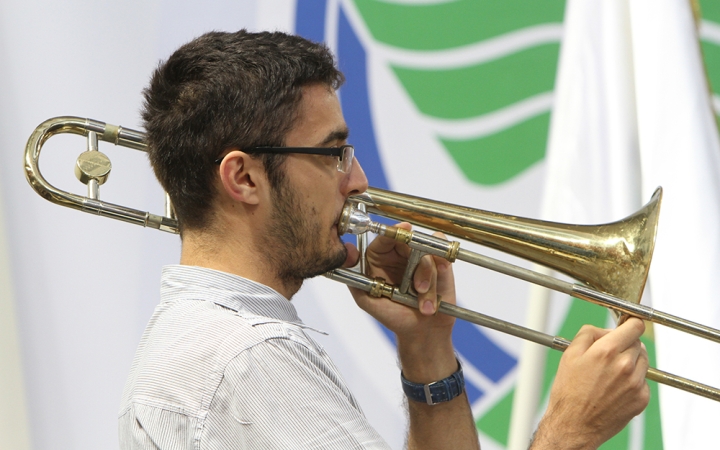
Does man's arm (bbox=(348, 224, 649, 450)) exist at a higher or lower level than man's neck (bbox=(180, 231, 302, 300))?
lower

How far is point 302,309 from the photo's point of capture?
176 cm

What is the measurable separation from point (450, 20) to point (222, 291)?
120cm

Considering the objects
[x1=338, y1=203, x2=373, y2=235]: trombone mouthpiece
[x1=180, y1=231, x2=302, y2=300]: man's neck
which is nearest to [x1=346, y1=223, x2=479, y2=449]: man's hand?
[x1=338, y1=203, x2=373, y2=235]: trombone mouthpiece

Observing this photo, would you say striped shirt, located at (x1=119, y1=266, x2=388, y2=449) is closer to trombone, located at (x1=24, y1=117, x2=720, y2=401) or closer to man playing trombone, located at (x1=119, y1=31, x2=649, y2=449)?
man playing trombone, located at (x1=119, y1=31, x2=649, y2=449)

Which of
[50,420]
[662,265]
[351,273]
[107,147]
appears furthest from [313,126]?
[50,420]

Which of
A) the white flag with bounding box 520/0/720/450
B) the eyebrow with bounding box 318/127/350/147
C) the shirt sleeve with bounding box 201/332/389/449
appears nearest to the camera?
the shirt sleeve with bounding box 201/332/389/449

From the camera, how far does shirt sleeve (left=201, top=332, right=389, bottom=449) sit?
2.36 ft

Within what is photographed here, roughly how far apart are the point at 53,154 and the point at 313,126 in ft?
2.95

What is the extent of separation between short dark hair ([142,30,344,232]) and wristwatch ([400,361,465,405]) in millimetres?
408

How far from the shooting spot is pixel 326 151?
3.02ft

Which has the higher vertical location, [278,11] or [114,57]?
[278,11]

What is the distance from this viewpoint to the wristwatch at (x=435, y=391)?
113cm

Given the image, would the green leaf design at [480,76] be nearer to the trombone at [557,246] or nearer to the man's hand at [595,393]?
the trombone at [557,246]

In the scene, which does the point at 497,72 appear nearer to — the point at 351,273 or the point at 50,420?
the point at 351,273
